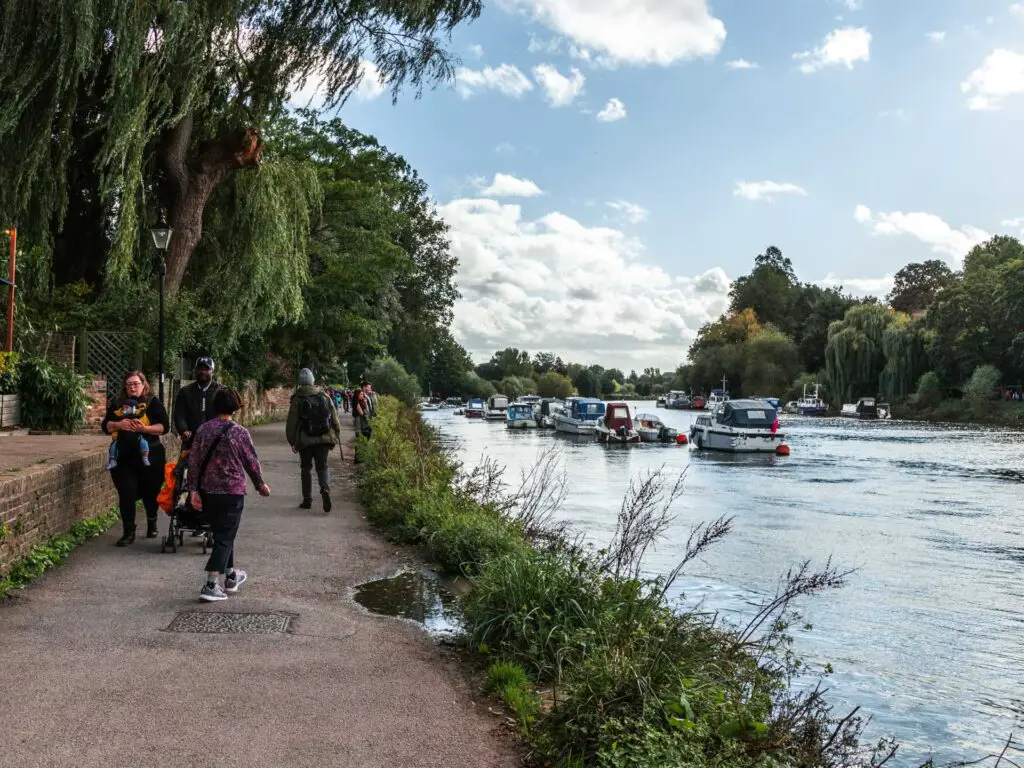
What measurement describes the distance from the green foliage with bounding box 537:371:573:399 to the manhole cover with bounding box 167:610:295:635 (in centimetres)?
16803

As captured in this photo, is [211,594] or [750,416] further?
[750,416]

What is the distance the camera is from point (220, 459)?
718 centimetres

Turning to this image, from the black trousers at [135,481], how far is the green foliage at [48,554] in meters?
0.47

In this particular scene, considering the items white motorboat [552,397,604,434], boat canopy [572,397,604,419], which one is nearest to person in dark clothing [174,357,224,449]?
white motorboat [552,397,604,434]

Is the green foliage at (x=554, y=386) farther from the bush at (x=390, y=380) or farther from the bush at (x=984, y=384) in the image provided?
the bush at (x=390, y=380)

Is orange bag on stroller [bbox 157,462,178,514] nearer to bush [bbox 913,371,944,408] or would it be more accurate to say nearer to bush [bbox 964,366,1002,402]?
bush [bbox 964,366,1002,402]

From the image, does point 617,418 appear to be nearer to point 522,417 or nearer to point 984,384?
point 522,417

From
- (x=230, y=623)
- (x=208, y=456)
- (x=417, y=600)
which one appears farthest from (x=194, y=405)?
(x=230, y=623)

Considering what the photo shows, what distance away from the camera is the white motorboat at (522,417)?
71000 mm

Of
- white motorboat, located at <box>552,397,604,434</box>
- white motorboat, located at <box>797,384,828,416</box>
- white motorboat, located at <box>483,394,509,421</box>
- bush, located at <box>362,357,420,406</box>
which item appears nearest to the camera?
white motorboat, located at <box>552,397,604,434</box>

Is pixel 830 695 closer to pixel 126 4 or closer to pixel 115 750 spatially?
pixel 115 750

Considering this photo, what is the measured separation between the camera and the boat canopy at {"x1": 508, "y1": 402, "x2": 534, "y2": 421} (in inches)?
2835

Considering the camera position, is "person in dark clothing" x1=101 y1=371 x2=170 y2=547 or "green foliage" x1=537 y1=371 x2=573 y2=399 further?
"green foliage" x1=537 y1=371 x2=573 y2=399

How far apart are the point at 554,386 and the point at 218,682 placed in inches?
6730
